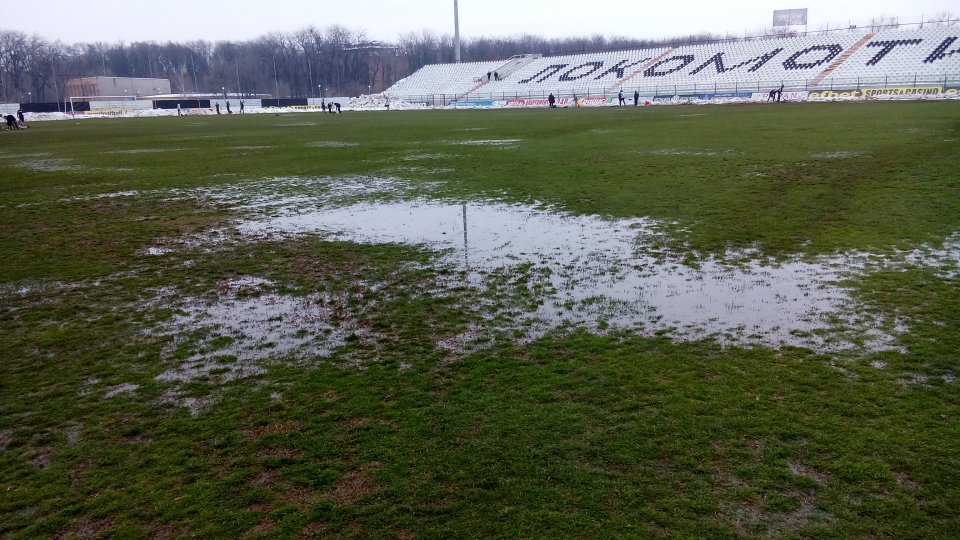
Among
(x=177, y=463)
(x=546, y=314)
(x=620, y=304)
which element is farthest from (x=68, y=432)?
(x=620, y=304)

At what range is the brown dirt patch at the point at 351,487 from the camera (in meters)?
3.55

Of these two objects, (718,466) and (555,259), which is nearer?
(718,466)

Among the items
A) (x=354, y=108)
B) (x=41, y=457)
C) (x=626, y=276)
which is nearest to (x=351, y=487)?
(x=41, y=457)

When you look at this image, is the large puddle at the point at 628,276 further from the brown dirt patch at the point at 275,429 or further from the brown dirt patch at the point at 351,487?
the brown dirt patch at the point at 351,487

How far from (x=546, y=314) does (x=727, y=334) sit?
5.27 ft

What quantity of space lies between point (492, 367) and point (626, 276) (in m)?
2.87

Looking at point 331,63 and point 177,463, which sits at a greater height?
point 331,63

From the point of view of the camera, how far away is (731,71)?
6475 cm

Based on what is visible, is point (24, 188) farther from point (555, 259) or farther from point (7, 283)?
A: point (555, 259)

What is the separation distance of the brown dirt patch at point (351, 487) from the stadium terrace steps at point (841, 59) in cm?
6100

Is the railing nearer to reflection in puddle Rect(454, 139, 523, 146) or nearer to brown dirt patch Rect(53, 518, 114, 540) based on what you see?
reflection in puddle Rect(454, 139, 523, 146)

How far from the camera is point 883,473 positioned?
3578 mm

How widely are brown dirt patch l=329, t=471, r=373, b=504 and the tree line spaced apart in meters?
117

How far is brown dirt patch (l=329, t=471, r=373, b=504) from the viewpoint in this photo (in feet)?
11.7
